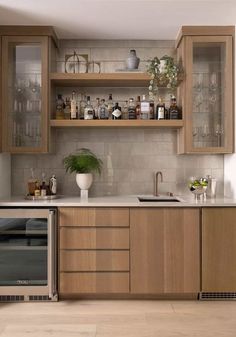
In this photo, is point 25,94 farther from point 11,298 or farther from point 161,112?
point 11,298

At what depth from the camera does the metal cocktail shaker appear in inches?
151

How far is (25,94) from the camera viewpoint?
3.66 meters

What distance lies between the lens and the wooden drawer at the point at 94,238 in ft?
11.0

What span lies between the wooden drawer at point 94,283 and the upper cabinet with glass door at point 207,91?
49.7 inches

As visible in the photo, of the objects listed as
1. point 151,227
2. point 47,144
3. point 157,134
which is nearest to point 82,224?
point 151,227

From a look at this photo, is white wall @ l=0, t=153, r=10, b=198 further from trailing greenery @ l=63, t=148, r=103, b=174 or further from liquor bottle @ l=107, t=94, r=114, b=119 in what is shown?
liquor bottle @ l=107, t=94, r=114, b=119

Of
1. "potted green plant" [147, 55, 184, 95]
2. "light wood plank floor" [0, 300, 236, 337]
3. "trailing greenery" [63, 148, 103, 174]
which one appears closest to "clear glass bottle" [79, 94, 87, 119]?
"trailing greenery" [63, 148, 103, 174]

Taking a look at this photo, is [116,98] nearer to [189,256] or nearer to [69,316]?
[189,256]

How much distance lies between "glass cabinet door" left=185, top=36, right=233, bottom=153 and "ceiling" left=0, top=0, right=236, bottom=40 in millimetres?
220

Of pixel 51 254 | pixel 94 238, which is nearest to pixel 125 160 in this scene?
pixel 94 238

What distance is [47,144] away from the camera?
362cm

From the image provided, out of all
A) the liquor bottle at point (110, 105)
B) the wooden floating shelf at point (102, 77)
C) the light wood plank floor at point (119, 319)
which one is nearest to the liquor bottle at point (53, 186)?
the liquor bottle at point (110, 105)

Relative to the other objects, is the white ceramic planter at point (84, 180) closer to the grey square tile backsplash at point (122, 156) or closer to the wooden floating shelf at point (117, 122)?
the grey square tile backsplash at point (122, 156)

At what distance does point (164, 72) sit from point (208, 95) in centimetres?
46
